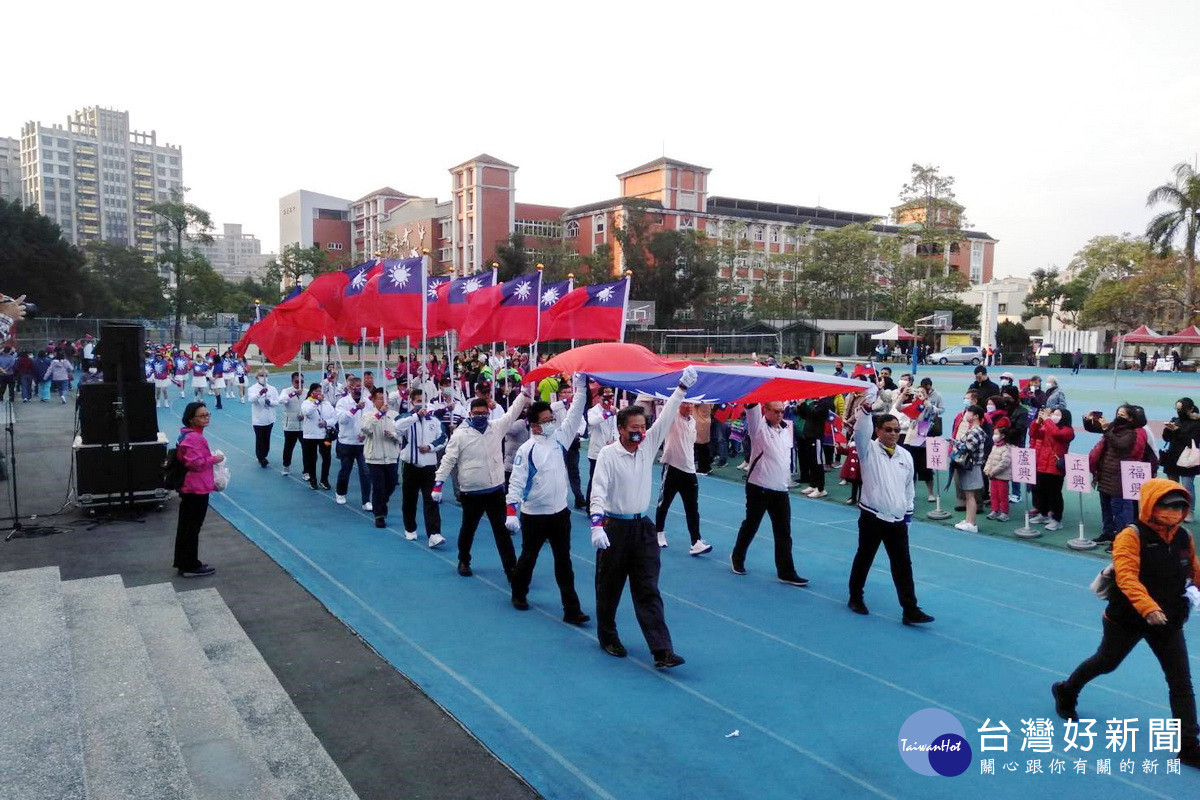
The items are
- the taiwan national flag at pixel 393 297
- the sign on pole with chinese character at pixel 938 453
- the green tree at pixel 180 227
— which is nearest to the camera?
the sign on pole with chinese character at pixel 938 453

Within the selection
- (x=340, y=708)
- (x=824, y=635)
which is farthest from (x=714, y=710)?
(x=340, y=708)

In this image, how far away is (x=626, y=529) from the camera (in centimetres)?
622

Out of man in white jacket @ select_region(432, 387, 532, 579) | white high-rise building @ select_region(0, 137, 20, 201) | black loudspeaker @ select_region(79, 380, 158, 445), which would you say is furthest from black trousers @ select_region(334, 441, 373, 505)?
white high-rise building @ select_region(0, 137, 20, 201)

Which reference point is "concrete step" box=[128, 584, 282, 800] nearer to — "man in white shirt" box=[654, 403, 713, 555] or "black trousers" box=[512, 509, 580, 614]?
"black trousers" box=[512, 509, 580, 614]

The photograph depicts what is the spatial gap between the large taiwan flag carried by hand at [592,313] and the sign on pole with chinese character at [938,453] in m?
4.58

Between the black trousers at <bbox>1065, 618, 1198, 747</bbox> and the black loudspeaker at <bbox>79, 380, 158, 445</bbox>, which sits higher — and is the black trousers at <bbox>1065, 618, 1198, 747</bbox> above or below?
below

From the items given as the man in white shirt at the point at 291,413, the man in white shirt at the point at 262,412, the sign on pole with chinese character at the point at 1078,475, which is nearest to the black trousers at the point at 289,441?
the man in white shirt at the point at 291,413

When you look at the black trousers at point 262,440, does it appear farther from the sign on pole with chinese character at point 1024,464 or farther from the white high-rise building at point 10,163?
the white high-rise building at point 10,163

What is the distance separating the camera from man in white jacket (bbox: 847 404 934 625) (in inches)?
271

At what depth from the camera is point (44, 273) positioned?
163ft

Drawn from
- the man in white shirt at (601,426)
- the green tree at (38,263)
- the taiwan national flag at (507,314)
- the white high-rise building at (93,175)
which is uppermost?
the white high-rise building at (93,175)

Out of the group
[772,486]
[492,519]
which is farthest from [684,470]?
[492,519]

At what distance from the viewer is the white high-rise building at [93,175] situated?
136 m

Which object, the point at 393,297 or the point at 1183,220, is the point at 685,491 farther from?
the point at 1183,220
